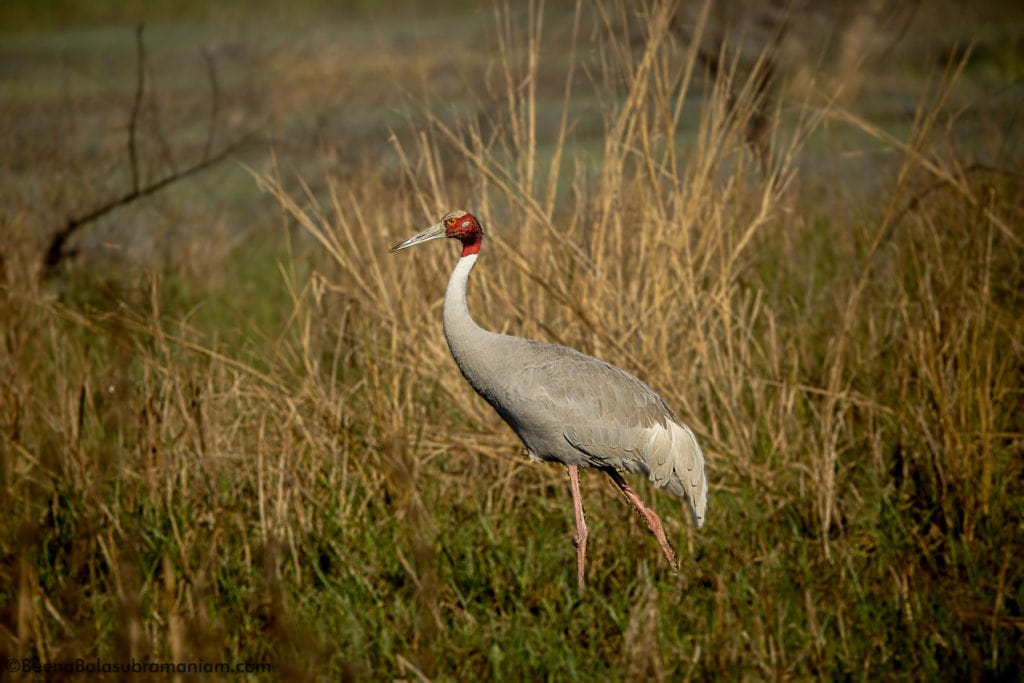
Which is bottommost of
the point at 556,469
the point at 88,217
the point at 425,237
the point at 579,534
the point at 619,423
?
the point at 556,469

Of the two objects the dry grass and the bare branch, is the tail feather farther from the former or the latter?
the bare branch

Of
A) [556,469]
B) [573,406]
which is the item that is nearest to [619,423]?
[573,406]

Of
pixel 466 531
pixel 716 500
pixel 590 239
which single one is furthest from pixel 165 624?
pixel 590 239

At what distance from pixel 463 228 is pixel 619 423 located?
2.38 feet

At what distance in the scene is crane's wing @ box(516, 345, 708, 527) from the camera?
3078 millimetres

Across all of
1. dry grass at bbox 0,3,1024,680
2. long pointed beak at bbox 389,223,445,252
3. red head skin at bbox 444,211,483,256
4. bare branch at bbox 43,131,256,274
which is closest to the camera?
dry grass at bbox 0,3,1024,680

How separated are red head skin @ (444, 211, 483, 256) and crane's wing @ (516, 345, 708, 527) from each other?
1.32 ft

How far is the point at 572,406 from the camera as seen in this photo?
121 inches

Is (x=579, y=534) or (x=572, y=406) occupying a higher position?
(x=572, y=406)

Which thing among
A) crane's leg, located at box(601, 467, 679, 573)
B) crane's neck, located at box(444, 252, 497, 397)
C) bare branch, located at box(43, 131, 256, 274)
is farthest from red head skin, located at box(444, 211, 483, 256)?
bare branch, located at box(43, 131, 256, 274)

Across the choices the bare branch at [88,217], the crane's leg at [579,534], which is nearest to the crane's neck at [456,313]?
the crane's leg at [579,534]

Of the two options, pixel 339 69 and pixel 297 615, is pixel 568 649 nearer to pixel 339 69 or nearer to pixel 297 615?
pixel 297 615

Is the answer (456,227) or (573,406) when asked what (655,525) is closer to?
(573,406)

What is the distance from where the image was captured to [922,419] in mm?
3213
